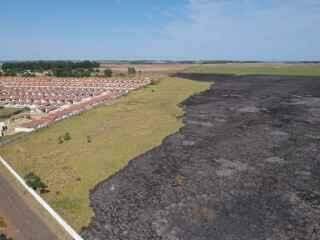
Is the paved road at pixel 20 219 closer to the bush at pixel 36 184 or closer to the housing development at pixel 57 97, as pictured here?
the bush at pixel 36 184

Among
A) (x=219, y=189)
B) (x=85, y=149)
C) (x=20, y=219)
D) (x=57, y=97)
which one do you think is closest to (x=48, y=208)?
(x=20, y=219)

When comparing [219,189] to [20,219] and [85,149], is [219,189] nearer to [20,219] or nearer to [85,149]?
[20,219]

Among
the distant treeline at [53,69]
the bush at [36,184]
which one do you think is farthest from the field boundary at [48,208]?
the distant treeline at [53,69]

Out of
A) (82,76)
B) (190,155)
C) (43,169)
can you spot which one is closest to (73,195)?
(43,169)

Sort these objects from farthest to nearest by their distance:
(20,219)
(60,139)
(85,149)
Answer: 1. (60,139)
2. (85,149)
3. (20,219)

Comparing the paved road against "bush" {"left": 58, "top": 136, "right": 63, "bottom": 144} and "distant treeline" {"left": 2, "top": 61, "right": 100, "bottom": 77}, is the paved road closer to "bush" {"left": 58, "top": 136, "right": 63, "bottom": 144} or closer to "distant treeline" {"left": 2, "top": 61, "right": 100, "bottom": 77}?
"bush" {"left": 58, "top": 136, "right": 63, "bottom": 144}

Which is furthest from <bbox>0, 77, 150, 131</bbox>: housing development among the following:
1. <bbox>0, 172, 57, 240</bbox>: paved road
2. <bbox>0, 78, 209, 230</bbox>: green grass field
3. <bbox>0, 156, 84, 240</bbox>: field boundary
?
<bbox>0, 172, 57, 240</bbox>: paved road
